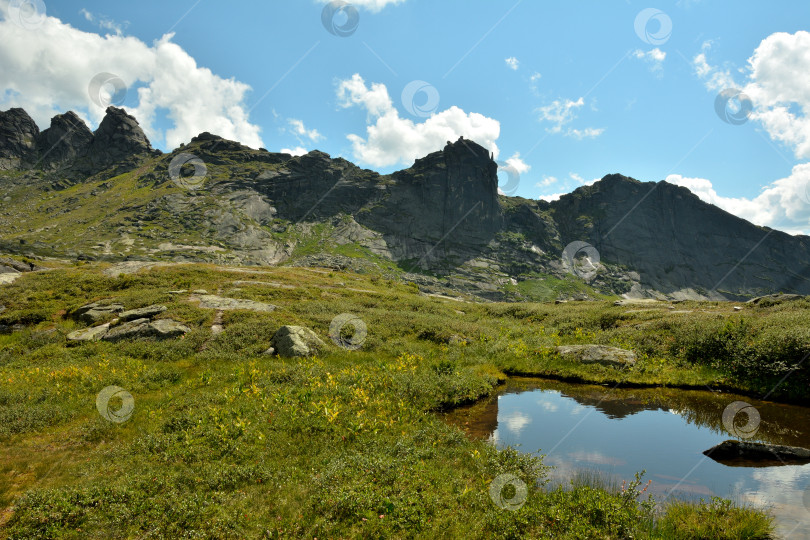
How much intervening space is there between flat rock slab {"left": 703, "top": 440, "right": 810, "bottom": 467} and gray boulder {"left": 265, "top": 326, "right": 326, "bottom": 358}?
19.7 m

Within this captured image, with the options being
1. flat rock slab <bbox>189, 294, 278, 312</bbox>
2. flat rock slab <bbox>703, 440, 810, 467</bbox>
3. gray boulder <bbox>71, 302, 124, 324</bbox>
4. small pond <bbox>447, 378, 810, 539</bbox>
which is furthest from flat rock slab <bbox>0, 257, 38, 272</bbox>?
flat rock slab <bbox>703, 440, 810, 467</bbox>

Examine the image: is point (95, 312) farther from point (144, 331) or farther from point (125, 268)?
point (125, 268)

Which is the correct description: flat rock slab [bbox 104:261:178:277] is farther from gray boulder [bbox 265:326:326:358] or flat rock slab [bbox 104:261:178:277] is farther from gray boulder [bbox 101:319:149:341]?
gray boulder [bbox 265:326:326:358]

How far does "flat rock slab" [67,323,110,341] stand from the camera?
23812mm

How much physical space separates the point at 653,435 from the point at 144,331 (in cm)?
2869

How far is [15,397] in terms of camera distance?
14953 mm

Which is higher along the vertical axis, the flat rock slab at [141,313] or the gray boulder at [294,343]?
the flat rock slab at [141,313]

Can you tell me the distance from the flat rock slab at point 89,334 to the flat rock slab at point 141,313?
1.41m

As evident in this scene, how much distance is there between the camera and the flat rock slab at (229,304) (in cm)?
3120

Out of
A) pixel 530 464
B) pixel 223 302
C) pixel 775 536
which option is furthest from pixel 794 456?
pixel 223 302

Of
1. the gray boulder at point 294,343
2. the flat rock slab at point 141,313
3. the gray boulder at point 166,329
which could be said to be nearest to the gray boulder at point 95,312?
the flat rock slab at point 141,313

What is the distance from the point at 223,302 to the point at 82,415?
1841 cm

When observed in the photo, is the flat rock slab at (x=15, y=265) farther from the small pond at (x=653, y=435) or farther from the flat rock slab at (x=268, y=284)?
the small pond at (x=653, y=435)

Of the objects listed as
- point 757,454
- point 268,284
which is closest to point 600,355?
point 757,454
